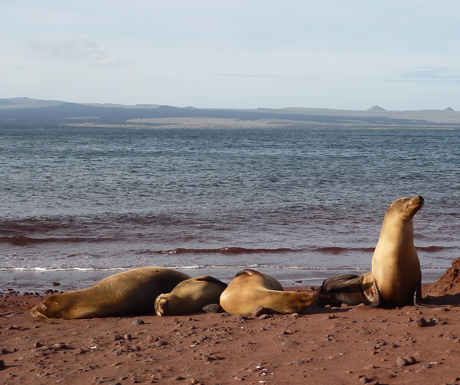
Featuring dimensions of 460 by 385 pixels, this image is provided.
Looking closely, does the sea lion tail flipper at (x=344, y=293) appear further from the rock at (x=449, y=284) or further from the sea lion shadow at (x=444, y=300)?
the rock at (x=449, y=284)

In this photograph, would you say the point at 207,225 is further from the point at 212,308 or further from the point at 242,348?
the point at 242,348

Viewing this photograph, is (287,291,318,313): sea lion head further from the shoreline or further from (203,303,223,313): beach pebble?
(203,303,223,313): beach pebble

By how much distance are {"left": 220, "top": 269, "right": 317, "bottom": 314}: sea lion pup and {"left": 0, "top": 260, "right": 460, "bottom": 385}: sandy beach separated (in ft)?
0.54

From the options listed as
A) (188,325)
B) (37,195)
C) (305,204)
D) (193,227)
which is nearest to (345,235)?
(193,227)

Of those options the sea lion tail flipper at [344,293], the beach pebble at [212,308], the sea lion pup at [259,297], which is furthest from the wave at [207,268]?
the beach pebble at [212,308]

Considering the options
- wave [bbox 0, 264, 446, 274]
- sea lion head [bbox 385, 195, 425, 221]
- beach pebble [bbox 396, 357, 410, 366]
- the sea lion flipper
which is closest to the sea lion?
sea lion head [bbox 385, 195, 425, 221]

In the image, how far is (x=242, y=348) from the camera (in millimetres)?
5258

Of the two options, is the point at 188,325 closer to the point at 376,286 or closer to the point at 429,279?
the point at 376,286

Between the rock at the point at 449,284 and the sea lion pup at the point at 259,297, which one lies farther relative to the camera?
the rock at the point at 449,284

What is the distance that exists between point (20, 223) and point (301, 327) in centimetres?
1122

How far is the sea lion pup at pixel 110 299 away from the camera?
702 cm

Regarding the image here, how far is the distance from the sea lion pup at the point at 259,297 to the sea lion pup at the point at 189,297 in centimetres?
23

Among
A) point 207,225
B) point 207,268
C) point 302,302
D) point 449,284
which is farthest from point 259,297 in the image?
point 207,225

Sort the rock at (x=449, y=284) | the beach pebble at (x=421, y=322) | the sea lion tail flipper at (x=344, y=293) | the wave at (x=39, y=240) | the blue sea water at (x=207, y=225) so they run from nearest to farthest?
the beach pebble at (x=421, y=322)
the sea lion tail flipper at (x=344, y=293)
the rock at (x=449, y=284)
the blue sea water at (x=207, y=225)
the wave at (x=39, y=240)
